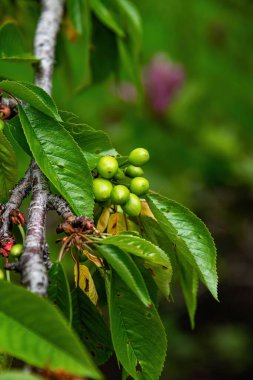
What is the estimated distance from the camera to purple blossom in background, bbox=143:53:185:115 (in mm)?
3701

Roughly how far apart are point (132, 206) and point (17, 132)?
29 centimetres

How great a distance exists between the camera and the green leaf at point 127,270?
38.7 inches

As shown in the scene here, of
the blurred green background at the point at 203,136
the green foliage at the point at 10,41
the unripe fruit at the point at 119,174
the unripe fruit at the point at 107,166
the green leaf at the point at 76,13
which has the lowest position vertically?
the blurred green background at the point at 203,136

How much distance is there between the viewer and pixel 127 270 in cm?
98

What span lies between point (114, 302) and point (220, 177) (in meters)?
A: 2.83

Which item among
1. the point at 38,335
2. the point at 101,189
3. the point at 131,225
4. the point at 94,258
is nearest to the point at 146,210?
the point at 131,225

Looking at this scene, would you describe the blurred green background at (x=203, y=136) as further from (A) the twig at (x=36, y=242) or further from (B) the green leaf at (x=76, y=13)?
(A) the twig at (x=36, y=242)

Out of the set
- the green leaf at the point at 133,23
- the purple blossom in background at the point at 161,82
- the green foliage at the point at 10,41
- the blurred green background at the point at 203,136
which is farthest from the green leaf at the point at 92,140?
the purple blossom in background at the point at 161,82

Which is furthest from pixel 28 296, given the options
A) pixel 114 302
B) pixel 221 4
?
pixel 221 4

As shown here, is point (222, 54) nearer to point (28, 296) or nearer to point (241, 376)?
point (241, 376)

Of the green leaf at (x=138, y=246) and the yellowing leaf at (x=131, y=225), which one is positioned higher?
the green leaf at (x=138, y=246)

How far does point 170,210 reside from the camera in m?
1.24

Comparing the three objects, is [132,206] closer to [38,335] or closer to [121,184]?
[121,184]

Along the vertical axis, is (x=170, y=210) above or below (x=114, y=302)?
A: above
